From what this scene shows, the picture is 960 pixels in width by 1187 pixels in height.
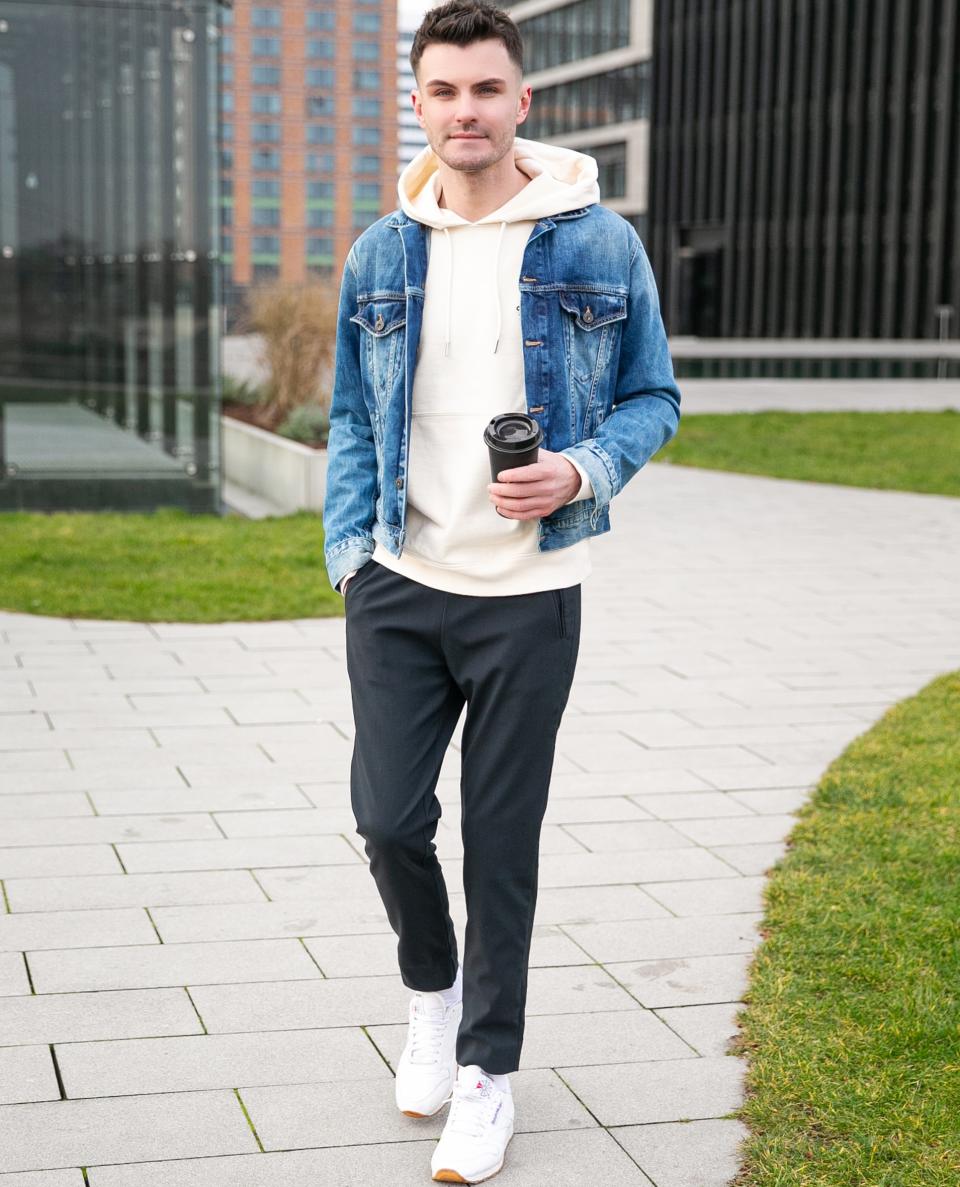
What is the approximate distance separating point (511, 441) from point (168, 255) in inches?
444

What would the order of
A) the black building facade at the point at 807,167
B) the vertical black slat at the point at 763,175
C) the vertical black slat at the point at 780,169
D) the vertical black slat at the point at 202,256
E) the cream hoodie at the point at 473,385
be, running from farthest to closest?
the vertical black slat at the point at 763,175
the vertical black slat at the point at 780,169
the black building facade at the point at 807,167
the vertical black slat at the point at 202,256
the cream hoodie at the point at 473,385

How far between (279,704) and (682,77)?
60622 mm

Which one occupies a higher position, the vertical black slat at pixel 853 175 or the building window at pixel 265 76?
the building window at pixel 265 76

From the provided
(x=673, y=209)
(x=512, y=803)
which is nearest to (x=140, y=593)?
(x=512, y=803)

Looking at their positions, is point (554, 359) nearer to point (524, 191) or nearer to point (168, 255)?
point (524, 191)

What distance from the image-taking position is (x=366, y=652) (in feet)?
10.4

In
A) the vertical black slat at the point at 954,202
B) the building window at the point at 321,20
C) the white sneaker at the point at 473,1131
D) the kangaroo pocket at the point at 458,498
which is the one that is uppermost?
the building window at the point at 321,20

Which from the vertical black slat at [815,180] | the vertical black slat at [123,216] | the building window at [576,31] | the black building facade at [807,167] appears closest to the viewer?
the vertical black slat at [123,216]

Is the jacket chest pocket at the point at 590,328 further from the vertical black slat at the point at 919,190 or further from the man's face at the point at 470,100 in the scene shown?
the vertical black slat at the point at 919,190

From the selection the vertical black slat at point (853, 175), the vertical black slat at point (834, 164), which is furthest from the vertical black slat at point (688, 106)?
the vertical black slat at point (853, 175)

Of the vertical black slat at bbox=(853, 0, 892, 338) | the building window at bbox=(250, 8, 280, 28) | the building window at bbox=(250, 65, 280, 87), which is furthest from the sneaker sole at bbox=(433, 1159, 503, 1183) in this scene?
the building window at bbox=(250, 8, 280, 28)

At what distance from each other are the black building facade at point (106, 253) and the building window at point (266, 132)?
102 m

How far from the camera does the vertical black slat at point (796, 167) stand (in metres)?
57.2

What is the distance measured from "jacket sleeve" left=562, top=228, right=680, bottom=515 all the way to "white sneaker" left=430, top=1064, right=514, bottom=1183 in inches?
43.9
